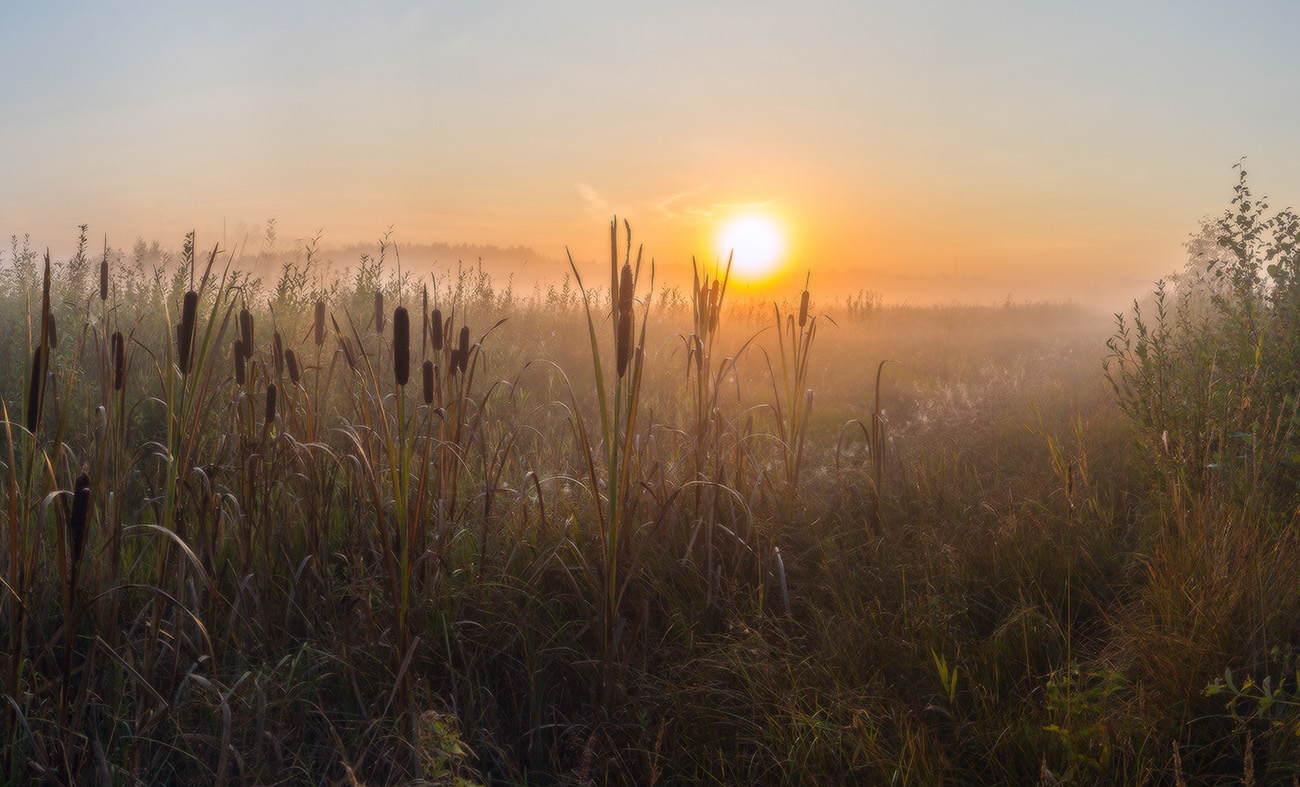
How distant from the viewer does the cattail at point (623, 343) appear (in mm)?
1682

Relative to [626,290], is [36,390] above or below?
below

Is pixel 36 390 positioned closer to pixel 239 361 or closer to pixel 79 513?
pixel 79 513

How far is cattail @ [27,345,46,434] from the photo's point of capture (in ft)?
4.30

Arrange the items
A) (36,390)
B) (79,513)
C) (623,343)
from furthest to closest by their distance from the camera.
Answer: (623,343) < (36,390) < (79,513)

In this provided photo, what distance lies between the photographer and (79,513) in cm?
121

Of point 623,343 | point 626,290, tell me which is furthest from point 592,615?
point 626,290

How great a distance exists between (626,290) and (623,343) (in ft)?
0.41

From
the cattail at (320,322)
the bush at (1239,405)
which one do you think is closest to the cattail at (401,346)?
the cattail at (320,322)

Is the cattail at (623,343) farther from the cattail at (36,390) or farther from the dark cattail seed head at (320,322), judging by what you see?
the dark cattail seed head at (320,322)

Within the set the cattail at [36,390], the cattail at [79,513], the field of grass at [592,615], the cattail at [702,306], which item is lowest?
the field of grass at [592,615]

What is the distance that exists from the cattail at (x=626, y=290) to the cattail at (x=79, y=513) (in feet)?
3.44

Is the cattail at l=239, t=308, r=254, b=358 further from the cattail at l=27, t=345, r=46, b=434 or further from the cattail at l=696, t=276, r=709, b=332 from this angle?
the cattail at l=696, t=276, r=709, b=332

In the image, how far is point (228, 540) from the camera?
246 cm

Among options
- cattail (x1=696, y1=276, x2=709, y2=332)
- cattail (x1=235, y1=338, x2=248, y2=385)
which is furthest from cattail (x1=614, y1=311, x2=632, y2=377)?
cattail (x1=235, y1=338, x2=248, y2=385)
